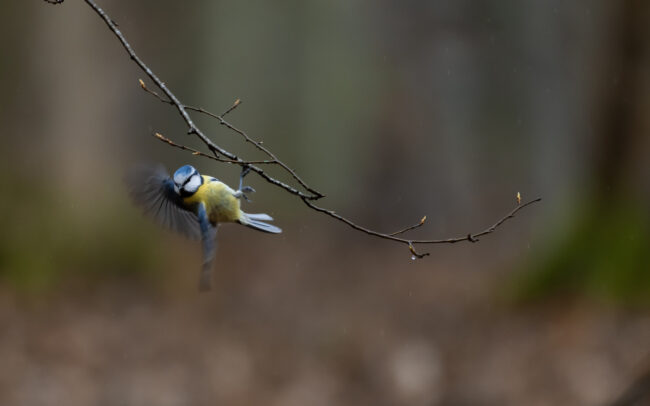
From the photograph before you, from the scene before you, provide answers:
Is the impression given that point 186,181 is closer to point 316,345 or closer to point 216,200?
point 216,200

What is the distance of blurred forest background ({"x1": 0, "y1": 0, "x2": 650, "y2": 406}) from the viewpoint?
6301 mm

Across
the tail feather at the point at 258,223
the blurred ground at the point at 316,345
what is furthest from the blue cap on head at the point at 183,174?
the blurred ground at the point at 316,345

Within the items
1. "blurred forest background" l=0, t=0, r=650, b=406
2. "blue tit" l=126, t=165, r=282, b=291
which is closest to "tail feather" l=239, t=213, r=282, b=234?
"blue tit" l=126, t=165, r=282, b=291

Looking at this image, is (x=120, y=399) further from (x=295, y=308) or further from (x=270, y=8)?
(x=270, y=8)

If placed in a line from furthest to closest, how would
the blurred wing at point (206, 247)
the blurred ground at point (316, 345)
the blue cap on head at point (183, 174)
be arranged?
1. the blurred ground at point (316, 345)
2. the blue cap on head at point (183, 174)
3. the blurred wing at point (206, 247)

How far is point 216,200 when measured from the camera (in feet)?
6.57

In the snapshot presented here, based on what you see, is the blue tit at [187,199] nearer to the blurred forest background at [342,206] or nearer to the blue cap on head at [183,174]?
the blue cap on head at [183,174]

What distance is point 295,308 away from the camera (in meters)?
7.40

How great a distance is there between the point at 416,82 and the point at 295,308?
2.91 m

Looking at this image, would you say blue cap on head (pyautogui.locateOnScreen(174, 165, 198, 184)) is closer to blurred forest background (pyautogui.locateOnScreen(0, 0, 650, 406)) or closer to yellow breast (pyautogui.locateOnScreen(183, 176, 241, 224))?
yellow breast (pyautogui.locateOnScreen(183, 176, 241, 224))

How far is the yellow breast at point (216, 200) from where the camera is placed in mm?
1994

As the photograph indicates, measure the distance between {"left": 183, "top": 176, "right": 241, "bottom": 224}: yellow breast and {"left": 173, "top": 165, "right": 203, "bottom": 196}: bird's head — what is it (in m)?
0.02

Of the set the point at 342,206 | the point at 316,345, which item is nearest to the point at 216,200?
the point at 316,345

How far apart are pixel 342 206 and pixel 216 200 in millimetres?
6571
